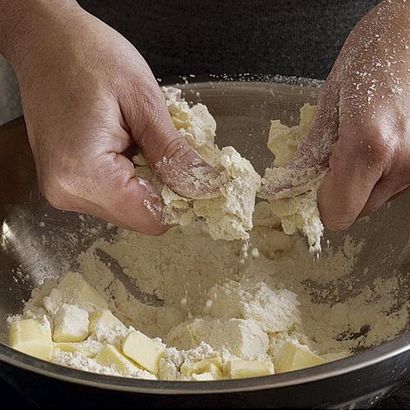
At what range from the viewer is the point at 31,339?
2.98 feet

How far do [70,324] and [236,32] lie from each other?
0.58m

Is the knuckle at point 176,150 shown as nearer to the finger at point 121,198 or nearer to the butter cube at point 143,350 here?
the finger at point 121,198

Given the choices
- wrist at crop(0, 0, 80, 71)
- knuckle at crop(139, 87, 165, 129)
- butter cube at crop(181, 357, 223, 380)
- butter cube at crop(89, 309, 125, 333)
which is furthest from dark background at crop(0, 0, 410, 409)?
butter cube at crop(181, 357, 223, 380)

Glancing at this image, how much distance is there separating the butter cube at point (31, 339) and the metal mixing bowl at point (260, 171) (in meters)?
0.06

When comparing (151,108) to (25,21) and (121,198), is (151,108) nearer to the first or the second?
(121,198)

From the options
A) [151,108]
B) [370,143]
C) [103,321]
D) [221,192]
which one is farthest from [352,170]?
[103,321]

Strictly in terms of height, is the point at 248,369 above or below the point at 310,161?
below

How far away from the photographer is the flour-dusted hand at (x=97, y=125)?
0.93m

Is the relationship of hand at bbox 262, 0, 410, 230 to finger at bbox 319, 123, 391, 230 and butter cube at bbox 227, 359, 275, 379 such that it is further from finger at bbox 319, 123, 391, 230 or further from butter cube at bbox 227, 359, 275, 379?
butter cube at bbox 227, 359, 275, 379

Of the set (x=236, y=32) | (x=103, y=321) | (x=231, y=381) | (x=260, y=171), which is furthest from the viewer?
(x=236, y=32)

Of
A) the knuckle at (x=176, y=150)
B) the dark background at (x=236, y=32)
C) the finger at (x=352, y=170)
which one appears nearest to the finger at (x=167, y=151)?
the knuckle at (x=176, y=150)

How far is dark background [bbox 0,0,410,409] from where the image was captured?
129 centimetres

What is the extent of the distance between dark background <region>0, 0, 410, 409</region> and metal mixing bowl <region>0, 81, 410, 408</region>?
0.41 feet

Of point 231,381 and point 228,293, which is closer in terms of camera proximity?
point 231,381
